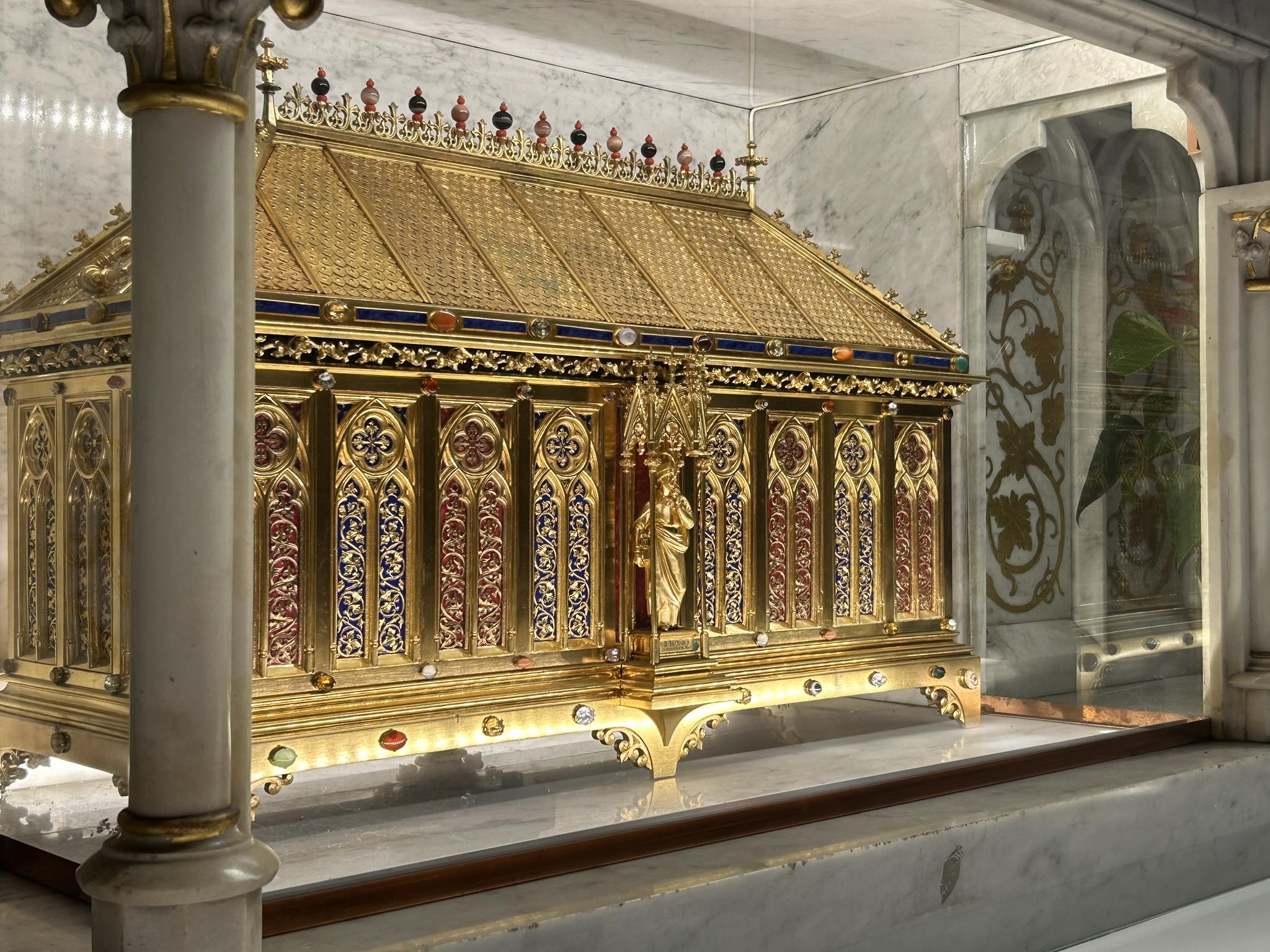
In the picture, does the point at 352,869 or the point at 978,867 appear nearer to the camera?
the point at 352,869

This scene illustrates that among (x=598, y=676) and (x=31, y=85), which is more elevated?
(x=31, y=85)

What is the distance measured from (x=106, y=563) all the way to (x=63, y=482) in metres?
0.22

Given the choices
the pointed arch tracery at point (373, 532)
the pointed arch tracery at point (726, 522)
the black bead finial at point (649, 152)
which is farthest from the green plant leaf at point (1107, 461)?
the pointed arch tracery at point (373, 532)

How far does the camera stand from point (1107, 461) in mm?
5984

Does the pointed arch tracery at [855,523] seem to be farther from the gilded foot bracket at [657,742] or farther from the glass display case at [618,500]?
the gilded foot bracket at [657,742]

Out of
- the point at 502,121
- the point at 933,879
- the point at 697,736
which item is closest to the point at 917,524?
the point at 697,736

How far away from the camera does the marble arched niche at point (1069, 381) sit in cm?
573

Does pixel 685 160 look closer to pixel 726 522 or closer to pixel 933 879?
pixel 726 522

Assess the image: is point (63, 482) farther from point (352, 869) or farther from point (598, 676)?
point (598, 676)

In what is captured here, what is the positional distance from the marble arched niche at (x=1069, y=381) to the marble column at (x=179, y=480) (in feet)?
13.8

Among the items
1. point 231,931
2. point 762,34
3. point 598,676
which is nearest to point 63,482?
point 231,931

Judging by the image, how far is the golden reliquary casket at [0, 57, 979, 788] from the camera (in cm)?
337

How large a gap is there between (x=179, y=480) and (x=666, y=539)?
84.6 inches

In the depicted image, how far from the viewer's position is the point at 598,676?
4301 millimetres
